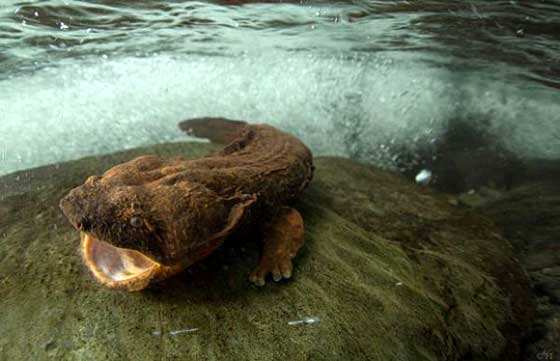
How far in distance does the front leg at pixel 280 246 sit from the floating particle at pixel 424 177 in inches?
242

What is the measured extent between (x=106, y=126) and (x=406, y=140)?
407 inches

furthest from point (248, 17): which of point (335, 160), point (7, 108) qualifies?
point (7, 108)

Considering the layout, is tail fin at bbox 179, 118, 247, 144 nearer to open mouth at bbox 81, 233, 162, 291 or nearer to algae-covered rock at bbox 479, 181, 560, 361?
open mouth at bbox 81, 233, 162, 291

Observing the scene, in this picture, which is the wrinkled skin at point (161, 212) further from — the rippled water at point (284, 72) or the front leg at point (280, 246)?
the rippled water at point (284, 72)

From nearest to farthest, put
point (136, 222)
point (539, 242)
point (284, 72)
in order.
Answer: point (136, 222)
point (539, 242)
point (284, 72)

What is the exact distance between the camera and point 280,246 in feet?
10.6

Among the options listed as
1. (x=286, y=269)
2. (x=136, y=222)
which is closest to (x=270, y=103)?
(x=286, y=269)

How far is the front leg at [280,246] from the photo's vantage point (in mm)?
2963

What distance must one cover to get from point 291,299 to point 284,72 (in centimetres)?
1280

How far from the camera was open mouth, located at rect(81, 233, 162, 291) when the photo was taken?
2502 mm

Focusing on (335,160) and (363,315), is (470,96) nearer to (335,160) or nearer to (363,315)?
(335,160)

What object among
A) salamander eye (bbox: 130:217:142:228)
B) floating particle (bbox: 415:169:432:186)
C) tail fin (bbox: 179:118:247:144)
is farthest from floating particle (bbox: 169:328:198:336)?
floating particle (bbox: 415:169:432:186)

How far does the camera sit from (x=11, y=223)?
355 cm

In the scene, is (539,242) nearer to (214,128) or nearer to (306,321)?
(306,321)
